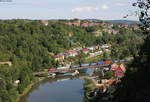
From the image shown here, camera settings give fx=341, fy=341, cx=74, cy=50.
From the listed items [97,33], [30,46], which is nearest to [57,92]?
[30,46]

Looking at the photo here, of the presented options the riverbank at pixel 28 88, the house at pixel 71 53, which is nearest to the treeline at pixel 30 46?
the riverbank at pixel 28 88

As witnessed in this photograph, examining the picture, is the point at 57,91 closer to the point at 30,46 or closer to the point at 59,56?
the point at 30,46

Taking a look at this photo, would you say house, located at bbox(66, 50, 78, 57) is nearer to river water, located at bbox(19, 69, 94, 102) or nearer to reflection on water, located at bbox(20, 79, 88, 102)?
river water, located at bbox(19, 69, 94, 102)

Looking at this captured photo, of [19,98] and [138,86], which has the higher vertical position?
[138,86]

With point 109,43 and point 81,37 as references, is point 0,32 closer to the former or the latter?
point 81,37

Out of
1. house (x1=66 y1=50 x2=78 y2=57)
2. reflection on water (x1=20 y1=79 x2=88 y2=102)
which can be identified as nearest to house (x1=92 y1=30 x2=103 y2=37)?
house (x1=66 y1=50 x2=78 y2=57)

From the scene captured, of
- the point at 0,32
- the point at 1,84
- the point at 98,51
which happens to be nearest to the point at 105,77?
the point at 1,84

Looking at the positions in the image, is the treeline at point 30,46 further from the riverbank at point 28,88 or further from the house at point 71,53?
the house at point 71,53
